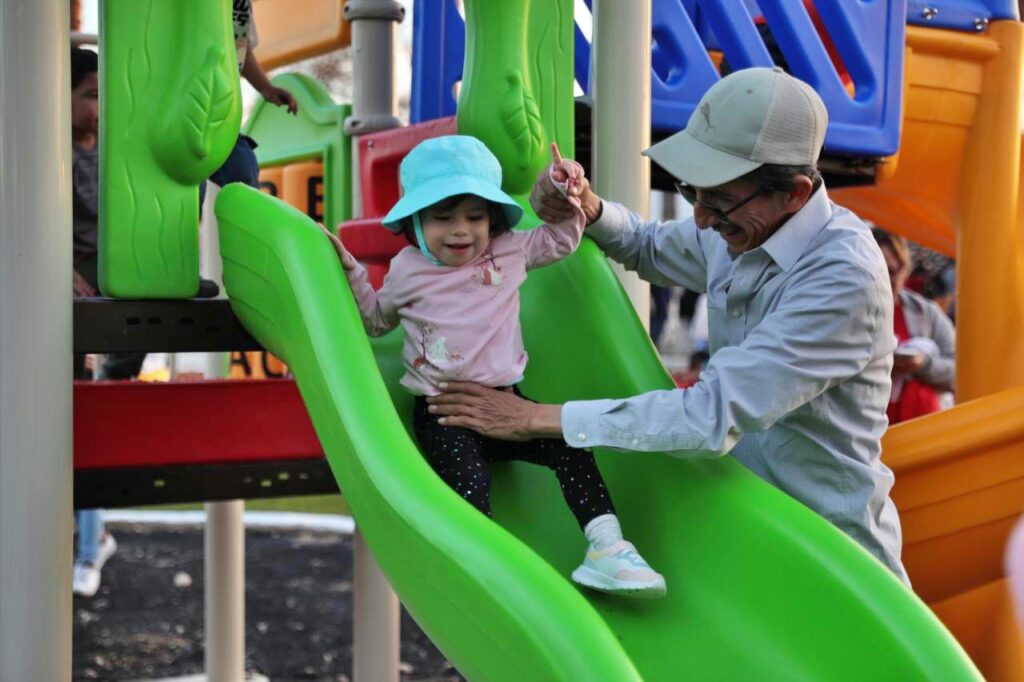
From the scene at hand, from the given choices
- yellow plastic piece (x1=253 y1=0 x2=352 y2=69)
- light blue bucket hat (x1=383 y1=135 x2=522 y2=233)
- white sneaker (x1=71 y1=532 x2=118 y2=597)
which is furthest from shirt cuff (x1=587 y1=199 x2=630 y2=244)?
white sneaker (x1=71 y1=532 x2=118 y2=597)

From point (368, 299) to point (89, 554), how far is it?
437 cm

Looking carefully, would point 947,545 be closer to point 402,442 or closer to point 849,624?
point 849,624

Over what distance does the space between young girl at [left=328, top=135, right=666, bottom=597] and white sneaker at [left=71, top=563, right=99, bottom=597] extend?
13.0 feet

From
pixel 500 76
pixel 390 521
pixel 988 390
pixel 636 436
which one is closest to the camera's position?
pixel 390 521

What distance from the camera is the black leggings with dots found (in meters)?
2.31

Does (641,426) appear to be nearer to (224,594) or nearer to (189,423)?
(189,423)

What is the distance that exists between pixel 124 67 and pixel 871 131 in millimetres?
2473

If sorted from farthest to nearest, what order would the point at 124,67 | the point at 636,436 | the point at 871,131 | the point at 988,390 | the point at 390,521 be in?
the point at 988,390
the point at 871,131
the point at 124,67
the point at 636,436
the point at 390,521

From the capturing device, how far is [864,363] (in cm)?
→ 219

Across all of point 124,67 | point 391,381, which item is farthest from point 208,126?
point 391,381

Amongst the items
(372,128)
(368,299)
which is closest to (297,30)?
(372,128)

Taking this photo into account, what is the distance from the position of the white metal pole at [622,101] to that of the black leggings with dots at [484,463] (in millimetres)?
721

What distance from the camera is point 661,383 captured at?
252 centimetres

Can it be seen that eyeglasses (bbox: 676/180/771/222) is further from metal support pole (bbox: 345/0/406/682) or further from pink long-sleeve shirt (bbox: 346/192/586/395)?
metal support pole (bbox: 345/0/406/682)
